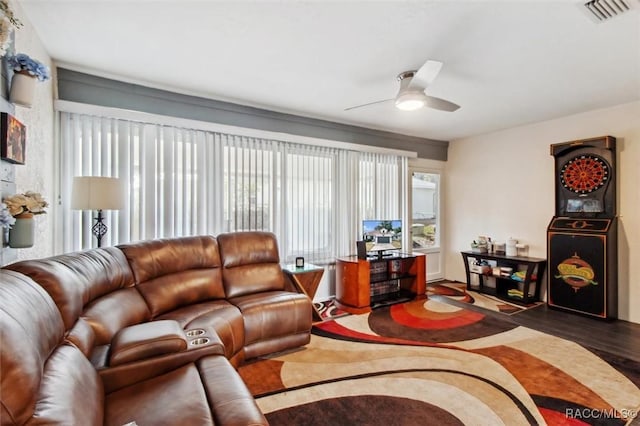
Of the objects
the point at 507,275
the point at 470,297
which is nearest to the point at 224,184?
the point at 470,297

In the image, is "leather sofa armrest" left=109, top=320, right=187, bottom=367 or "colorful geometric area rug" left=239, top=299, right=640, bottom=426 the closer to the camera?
"leather sofa armrest" left=109, top=320, right=187, bottom=367

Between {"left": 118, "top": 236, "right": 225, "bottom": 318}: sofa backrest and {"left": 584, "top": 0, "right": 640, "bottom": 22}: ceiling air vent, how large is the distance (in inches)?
132

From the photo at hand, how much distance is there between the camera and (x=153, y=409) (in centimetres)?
137

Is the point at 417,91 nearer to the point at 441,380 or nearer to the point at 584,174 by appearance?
the point at 441,380

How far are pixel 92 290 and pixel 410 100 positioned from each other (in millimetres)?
2823

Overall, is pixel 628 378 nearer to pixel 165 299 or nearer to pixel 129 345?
pixel 129 345

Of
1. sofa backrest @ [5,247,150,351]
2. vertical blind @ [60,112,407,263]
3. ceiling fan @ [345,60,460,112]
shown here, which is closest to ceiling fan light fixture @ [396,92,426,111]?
ceiling fan @ [345,60,460,112]

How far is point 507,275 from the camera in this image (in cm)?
463

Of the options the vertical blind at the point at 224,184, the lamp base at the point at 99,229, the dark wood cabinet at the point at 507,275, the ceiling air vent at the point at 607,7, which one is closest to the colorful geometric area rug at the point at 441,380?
the dark wood cabinet at the point at 507,275

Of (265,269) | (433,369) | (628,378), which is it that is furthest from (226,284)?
(628,378)

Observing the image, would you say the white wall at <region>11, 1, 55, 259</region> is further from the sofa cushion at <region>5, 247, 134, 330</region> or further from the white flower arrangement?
the sofa cushion at <region>5, 247, 134, 330</region>

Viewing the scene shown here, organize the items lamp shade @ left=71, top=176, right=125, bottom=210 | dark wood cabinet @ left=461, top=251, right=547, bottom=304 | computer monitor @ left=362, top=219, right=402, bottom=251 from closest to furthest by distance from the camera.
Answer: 1. lamp shade @ left=71, top=176, right=125, bottom=210
2. dark wood cabinet @ left=461, top=251, right=547, bottom=304
3. computer monitor @ left=362, top=219, right=402, bottom=251

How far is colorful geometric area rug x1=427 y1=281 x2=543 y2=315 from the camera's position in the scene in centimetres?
423

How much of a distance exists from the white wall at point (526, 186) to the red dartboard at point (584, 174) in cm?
19
